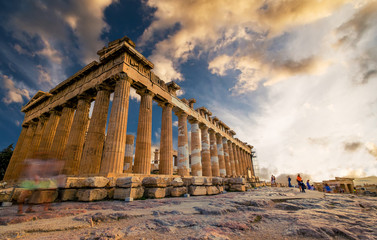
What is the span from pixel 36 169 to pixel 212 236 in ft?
20.8

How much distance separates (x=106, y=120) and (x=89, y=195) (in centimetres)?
693

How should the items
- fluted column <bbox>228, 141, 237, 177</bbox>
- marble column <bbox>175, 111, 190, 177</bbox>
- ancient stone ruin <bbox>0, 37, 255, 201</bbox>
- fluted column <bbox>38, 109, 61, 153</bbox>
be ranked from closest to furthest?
ancient stone ruin <bbox>0, 37, 255, 201</bbox>, fluted column <bbox>38, 109, 61, 153</bbox>, marble column <bbox>175, 111, 190, 177</bbox>, fluted column <bbox>228, 141, 237, 177</bbox>

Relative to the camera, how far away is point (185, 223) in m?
2.66

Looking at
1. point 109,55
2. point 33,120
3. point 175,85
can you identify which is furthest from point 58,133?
point 175,85

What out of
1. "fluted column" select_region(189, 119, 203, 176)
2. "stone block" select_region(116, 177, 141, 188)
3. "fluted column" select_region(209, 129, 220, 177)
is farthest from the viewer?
"fluted column" select_region(209, 129, 220, 177)

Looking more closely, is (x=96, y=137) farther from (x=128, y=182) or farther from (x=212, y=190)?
(x=212, y=190)

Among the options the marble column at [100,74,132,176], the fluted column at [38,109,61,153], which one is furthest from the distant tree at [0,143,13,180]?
the marble column at [100,74,132,176]

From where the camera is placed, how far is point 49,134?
48.9ft

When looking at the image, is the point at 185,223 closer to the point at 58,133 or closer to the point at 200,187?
the point at 200,187

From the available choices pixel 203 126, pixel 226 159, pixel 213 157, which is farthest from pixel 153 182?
pixel 226 159

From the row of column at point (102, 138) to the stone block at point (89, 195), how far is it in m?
2.58

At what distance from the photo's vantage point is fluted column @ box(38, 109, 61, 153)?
14347 millimetres

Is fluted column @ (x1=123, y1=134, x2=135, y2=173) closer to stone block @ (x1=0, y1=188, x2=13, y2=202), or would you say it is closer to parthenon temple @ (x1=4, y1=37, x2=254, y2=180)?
parthenon temple @ (x1=4, y1=37, x2=254, y2=180)

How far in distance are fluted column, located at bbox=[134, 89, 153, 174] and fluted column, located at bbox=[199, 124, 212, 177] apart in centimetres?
1000
